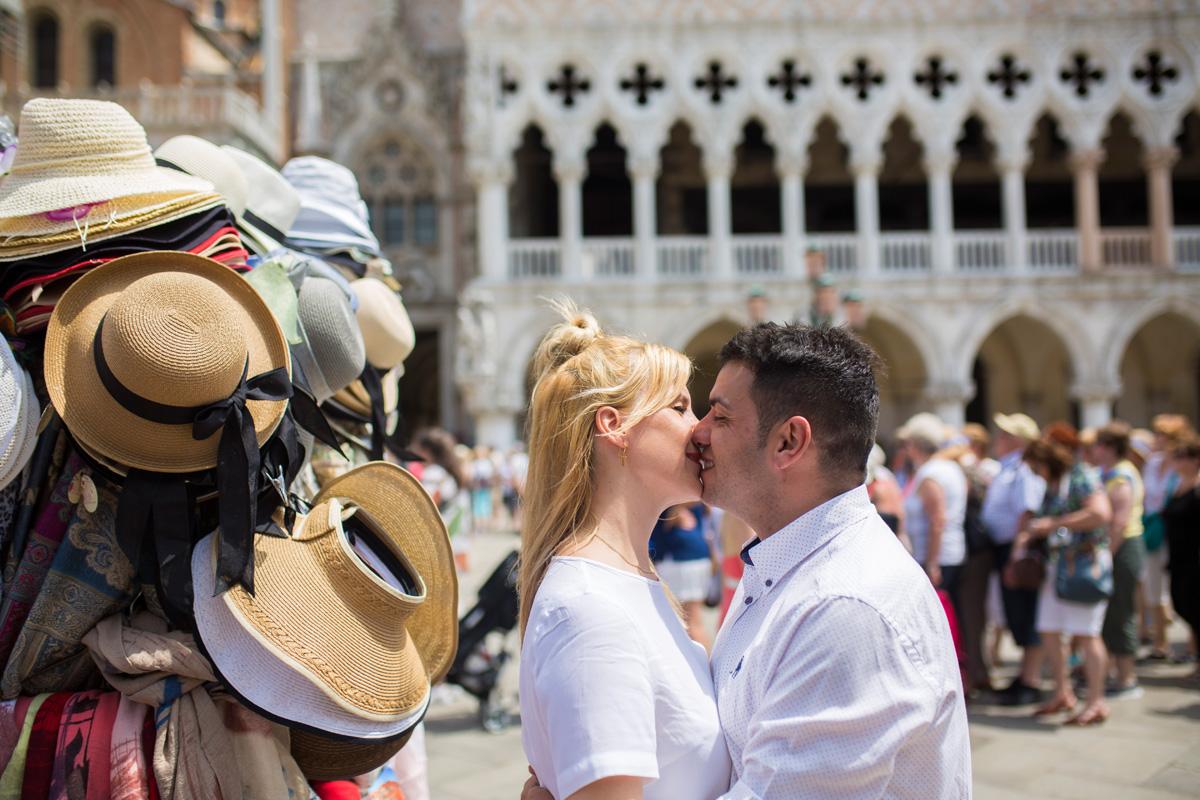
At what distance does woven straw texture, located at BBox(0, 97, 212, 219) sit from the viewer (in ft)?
6.43

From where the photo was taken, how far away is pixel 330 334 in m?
2.26

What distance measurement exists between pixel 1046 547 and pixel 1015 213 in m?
13.8

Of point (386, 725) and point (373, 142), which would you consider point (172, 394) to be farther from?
point (373, 142)

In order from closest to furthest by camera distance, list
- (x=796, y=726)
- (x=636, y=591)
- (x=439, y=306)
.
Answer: (x=796, y=726) → (x=636, y=591) → (x=439, y=306)

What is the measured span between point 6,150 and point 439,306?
1891 cm

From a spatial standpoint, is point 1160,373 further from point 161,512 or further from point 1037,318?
point 161,512

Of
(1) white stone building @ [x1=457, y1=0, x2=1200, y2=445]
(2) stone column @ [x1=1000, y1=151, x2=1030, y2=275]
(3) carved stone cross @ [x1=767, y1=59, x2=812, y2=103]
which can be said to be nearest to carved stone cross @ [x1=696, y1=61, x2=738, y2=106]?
(1) white stone building @ [x1=457, y1=0, x2=1200, y2=445]

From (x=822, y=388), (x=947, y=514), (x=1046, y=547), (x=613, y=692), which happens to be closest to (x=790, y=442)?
(x=822, y=388)

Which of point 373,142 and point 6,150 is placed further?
point 373,142

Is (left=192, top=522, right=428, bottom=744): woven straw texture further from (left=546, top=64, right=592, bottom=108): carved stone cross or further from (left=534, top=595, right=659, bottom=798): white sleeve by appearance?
(left=546, top=64, right=592, bottom=108): carved stone cross

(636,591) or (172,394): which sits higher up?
(172,394)

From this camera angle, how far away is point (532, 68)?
685 inches

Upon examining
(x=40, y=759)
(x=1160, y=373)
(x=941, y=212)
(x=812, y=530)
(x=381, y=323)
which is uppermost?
(x=941, y=212)

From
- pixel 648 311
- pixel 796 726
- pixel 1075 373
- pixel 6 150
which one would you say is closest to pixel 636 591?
pixel 796 726
